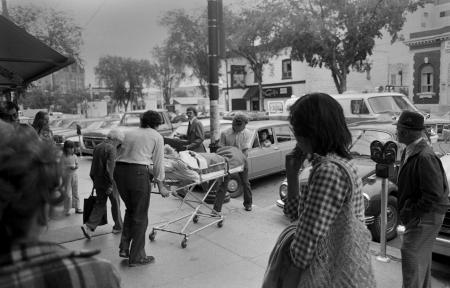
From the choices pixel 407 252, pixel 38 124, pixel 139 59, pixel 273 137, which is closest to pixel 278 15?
pixel 273 137

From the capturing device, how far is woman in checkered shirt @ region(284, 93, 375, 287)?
187 centimetres

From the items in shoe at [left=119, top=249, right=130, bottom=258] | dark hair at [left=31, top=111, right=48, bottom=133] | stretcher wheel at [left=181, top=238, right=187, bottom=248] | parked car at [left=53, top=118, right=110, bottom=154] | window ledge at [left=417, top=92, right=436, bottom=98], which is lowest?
stretcher wheel at [left=181, top=238, right=187, bottom=248]

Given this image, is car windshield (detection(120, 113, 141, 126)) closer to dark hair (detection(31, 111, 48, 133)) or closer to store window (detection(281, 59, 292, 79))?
dark hair (detection(31, 111, 48, 133))

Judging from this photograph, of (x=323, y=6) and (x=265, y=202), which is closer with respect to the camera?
(x=265, y=202)

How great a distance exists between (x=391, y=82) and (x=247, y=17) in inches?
631

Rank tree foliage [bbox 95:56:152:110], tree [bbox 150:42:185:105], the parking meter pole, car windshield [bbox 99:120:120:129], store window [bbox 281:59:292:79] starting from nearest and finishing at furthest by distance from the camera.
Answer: the parking meter pole < car windshield [bbox 99:120:120:129] < tree [bbox 150:42:185:105] < store window [bbox 281:59:292:79] < tree foliage [bbox 95:56:152:110]

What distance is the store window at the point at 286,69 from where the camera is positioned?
37.9m

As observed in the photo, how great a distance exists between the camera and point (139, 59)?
1768 inches

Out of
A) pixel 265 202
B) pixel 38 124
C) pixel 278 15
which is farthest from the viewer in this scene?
pixel 278 15

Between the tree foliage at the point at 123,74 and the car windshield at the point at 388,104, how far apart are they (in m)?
35.2

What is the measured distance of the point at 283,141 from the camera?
33.8 feet

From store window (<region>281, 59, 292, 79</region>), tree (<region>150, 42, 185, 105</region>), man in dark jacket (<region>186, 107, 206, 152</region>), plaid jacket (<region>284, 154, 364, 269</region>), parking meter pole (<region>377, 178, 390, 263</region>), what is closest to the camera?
plaid jacket (<region>284, 154, 364, 269</region>)

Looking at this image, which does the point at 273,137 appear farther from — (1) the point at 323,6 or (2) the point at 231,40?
(2) the point at 231,40

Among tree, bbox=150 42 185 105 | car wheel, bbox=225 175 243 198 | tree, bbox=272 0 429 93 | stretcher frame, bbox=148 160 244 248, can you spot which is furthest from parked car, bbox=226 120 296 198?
tree, bbox=150 42 185 105
